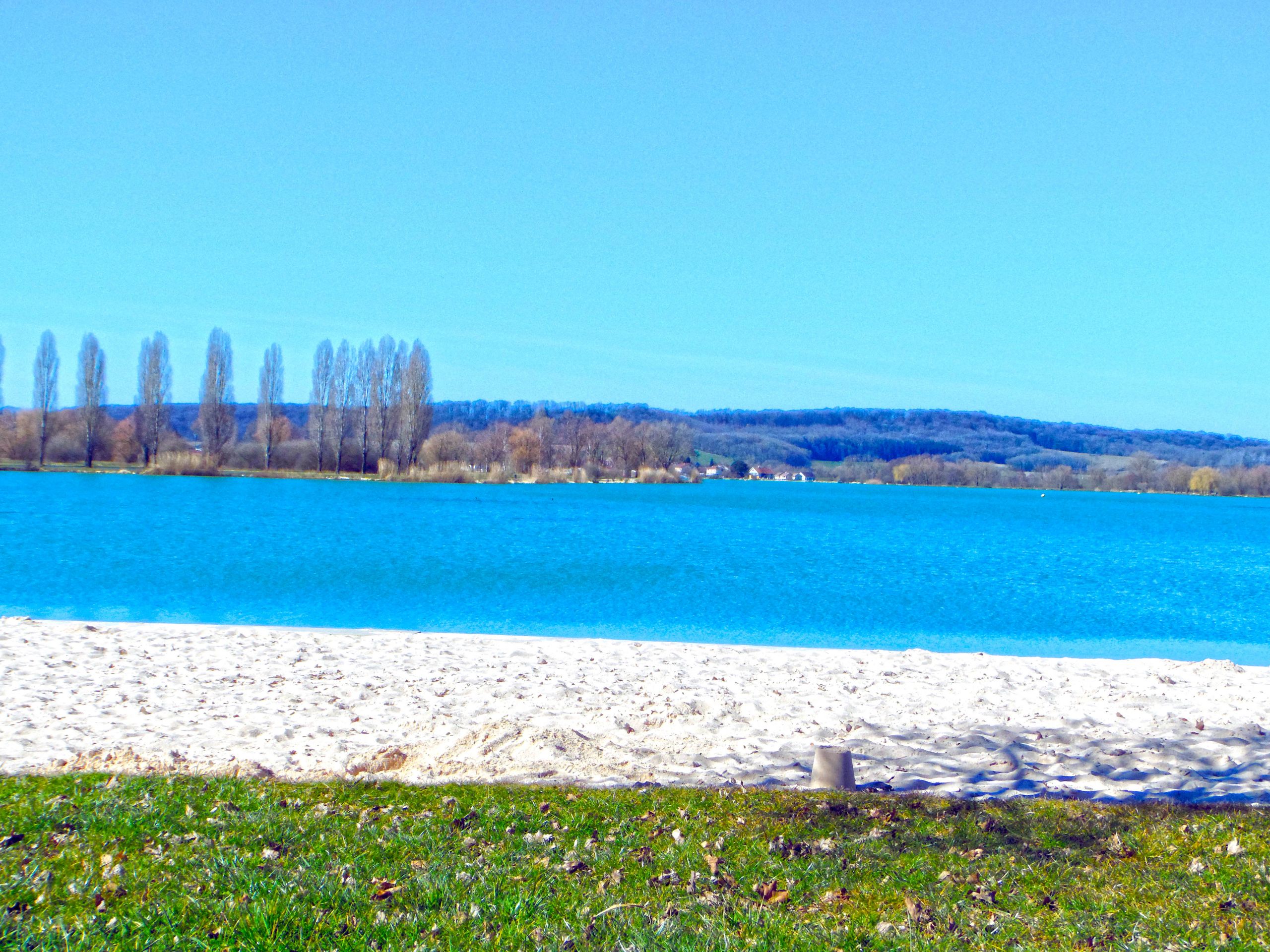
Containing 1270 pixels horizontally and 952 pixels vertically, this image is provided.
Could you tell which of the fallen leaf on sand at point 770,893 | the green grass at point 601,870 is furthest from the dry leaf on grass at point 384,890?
the fallen leaf on sand at point 770,893

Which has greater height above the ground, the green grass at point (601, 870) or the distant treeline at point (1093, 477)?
the distant treeline at point (1093, 477)

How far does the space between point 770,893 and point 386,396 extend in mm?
71254

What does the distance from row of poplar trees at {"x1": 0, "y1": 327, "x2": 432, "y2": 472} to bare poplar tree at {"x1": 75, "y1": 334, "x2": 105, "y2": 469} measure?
149mm

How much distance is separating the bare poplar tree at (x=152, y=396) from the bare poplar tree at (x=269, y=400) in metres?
6.40

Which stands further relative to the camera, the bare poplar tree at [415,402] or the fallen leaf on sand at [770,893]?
the bare poplar tree at [415,402]

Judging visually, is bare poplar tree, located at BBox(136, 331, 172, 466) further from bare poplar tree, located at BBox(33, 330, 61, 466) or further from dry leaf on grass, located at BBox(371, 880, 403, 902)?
dry leaf on grass, located at BBox(371, 880, 403, 902)

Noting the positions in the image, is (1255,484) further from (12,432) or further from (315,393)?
(12,432)

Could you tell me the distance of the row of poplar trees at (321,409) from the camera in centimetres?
6819

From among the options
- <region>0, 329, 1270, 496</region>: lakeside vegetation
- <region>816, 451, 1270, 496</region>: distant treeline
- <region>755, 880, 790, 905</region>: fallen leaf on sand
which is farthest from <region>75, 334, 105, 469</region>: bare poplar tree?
<region>816, 451, 1270, 496</region>: distant treeline

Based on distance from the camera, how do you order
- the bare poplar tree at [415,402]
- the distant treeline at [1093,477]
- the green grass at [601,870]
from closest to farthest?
the green grass at [601,870]
the bare poplar tree at [415,402]
the distant treeline at [1093,477]

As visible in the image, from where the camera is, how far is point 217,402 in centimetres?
6838

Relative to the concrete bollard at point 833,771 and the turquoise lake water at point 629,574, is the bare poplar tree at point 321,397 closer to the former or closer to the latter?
the turquoise lake water at point 629,574

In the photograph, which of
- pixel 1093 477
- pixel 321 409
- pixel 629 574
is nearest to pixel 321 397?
pixel 321 409

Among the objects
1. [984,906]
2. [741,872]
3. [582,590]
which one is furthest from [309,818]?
[582,590]
